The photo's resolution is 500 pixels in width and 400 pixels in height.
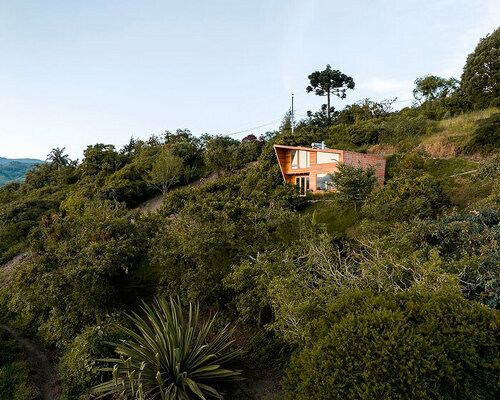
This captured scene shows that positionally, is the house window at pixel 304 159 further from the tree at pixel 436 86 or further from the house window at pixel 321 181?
the tree at pixel 436 86

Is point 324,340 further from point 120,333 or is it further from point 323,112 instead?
point 323,112

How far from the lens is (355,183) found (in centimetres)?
1496

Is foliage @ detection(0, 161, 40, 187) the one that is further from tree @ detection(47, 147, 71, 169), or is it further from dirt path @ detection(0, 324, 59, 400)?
dirt path @ detection(0, 324, 59, 400)

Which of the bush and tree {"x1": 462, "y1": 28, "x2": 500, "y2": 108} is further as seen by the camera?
tree {"x1": 462, "y1": 28, "x2": 500, "y2": 108}

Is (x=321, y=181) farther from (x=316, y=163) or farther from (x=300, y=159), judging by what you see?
(x=300, y=159)

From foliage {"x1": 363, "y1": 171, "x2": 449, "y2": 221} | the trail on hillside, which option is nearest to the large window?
the trail on hillside

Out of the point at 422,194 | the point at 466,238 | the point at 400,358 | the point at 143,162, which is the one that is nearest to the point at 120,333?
the point at 400,358

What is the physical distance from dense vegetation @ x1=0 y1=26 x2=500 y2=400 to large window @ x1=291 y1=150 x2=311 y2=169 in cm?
238

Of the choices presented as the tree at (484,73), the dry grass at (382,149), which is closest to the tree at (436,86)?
the tree at (484,73)

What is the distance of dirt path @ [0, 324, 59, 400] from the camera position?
7.70m

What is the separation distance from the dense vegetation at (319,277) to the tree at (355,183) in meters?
0.11

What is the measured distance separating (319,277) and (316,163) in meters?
13.3

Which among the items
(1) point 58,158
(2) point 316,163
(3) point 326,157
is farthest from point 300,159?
(1) point 58,158

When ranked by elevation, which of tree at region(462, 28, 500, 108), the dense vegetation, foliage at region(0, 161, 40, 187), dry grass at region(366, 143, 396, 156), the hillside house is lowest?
foliage at region(0, 161, 40, 187)
